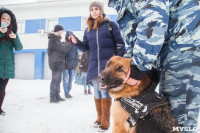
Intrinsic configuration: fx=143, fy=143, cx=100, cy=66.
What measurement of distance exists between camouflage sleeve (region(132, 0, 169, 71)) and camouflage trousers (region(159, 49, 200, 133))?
23 cm

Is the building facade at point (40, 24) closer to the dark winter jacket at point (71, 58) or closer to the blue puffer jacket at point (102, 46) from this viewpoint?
the dark winter jacket at point (71, 58)

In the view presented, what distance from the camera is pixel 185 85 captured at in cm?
113

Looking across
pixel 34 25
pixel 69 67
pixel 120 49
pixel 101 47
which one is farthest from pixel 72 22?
pixel 120 49

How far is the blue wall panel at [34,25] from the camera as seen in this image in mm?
12627

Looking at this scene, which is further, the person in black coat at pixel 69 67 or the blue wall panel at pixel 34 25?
the blue wall panel at pixel 34 25

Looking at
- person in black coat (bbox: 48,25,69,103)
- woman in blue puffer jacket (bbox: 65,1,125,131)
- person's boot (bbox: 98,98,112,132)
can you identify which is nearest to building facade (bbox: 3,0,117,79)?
person in black coat (bbox: 48,25,69,103)

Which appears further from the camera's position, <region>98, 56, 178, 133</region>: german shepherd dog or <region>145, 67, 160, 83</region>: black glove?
<region>145, 67, 160, 83</region>: black glove

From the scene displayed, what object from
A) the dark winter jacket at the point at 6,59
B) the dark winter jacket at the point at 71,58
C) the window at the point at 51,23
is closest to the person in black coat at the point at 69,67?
the dark winter jacket at the point at 71,58

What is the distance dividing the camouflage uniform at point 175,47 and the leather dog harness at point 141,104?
0.42ft

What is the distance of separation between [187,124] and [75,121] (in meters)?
1.93

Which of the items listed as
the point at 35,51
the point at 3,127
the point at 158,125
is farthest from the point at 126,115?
the point at 35,51

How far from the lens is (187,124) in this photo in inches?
45.6

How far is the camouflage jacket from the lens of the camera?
1.04 metres

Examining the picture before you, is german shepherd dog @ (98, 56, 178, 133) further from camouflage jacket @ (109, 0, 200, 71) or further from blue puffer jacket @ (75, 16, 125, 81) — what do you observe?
blue puffer jacket @ (75, 16, 125, 81)
